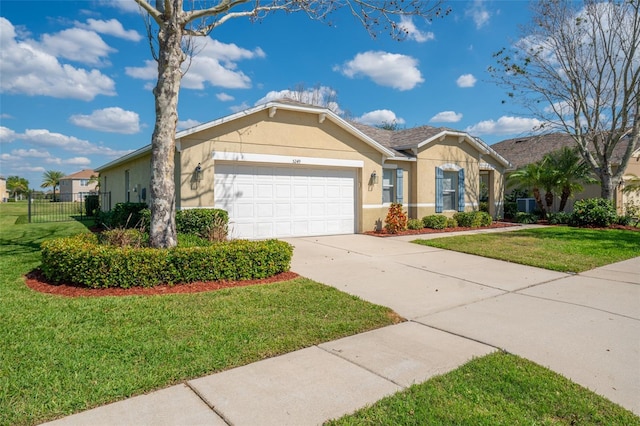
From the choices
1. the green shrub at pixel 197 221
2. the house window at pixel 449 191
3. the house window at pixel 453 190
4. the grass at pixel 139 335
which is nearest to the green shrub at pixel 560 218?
the house window at pixel 453 190

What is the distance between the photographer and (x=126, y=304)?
5469 millimetres

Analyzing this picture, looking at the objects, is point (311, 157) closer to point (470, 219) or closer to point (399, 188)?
point (399, 188)

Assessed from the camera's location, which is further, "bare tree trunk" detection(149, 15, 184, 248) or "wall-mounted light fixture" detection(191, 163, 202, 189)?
"wall-mounted light fixture" detection(191, 163, 202, 189)

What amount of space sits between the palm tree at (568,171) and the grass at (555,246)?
4.34 m

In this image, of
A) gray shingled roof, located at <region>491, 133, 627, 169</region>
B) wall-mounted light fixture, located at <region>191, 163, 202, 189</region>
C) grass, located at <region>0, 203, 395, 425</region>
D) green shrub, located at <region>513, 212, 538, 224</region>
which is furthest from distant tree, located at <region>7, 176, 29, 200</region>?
grass, located at <region>0, 203, 395, 425</region>

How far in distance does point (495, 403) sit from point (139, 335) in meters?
3.61

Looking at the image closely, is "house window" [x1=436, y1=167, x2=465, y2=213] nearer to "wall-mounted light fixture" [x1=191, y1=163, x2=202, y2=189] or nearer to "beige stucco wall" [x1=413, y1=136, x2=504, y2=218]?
"beige stucco wall" [x1=413, y1=136, x2=504, y2=218]

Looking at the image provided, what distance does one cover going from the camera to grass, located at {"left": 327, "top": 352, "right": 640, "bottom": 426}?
2879 mm

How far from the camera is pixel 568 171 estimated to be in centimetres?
1906

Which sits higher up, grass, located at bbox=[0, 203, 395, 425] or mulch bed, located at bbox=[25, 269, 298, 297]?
mulch bed, located at bbox=[25, 269, 298, 297]

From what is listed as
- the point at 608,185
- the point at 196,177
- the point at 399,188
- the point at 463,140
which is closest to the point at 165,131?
the point at 196,177

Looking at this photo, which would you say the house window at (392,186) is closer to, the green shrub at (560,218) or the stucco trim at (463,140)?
the stucco trim at (463,140)

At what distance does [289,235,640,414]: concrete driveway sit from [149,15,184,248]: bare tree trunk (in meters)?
2.83

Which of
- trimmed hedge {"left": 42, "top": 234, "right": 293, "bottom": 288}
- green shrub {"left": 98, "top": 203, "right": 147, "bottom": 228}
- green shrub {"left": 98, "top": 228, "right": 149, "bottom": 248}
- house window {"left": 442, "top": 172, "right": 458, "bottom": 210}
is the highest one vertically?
house window {"left": 442, "top": 172, "right": 458, "bottom": 210}
